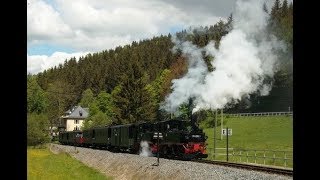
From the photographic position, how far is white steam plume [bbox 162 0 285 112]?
39094 millimetres

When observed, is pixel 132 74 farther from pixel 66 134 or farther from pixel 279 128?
pixel 279 128

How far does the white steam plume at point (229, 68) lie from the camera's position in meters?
39.1

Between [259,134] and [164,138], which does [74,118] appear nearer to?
[259,134]

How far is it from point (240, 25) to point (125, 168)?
39437 mm

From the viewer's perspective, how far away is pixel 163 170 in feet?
86.7

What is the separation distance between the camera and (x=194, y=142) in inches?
1233

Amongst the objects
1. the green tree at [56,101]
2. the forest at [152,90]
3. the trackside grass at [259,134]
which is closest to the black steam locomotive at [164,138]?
the forest at [152,90]

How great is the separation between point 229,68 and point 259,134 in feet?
49.8

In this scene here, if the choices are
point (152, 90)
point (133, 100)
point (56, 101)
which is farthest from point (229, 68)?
point (56, 101)

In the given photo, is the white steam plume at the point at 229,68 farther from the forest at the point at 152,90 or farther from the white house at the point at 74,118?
the white house at the point at 74,118

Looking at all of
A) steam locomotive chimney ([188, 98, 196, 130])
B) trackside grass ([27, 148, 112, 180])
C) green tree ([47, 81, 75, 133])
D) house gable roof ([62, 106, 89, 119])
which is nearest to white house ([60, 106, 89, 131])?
house gable roof ([62, 106, 89, 119])

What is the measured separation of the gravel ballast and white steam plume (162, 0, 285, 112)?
6.81 m

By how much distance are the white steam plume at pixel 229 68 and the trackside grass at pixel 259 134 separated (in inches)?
224
